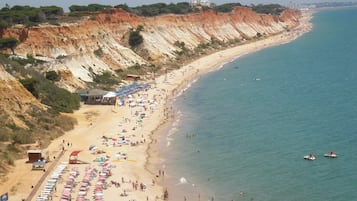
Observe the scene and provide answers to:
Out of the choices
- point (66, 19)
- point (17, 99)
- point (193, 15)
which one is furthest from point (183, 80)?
point (193, 15)

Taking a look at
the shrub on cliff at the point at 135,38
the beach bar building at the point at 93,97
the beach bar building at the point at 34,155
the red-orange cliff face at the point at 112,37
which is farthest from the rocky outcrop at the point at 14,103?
the shrub on cliff at the point at 135,38

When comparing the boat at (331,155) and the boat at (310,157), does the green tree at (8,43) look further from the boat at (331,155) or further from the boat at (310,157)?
the boat at (331,155)

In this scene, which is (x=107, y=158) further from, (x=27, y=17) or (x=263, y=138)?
(x=27, y=17)

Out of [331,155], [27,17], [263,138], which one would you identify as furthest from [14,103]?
[27,17]

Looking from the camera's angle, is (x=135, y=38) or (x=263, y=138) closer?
(x=263, y=138)

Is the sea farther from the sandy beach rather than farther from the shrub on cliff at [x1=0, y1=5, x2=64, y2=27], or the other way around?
the shrub on cliff at [x1=0, y1=5, x2=64, y2=27]

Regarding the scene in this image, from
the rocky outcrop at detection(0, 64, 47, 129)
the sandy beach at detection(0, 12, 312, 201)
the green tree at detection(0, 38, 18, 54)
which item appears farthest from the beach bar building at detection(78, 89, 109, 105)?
the green tree at detection(0, 38, 18, 54)
